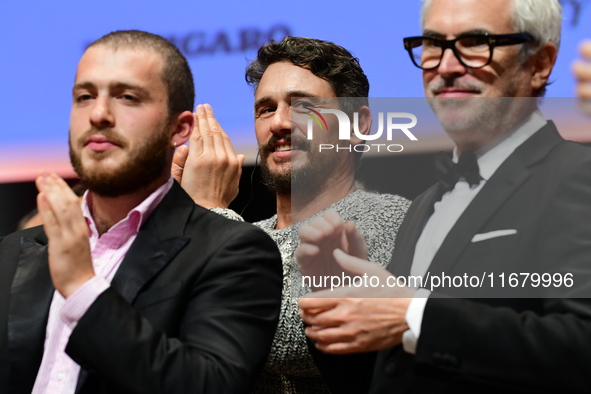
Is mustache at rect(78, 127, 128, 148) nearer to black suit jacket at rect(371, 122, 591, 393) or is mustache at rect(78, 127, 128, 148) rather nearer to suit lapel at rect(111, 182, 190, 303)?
suit lapel at rect(111, 182, 190, 303)

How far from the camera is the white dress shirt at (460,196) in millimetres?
1322

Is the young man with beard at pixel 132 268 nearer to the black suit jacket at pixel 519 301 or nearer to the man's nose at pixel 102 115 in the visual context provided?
the man's nose at pixel 102 115

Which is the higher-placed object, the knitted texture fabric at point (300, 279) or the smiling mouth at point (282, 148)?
the smiling mouth at point (282, 148)

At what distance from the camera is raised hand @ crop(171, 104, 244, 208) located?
2055mm

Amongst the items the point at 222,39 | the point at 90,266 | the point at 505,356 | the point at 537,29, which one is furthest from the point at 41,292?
the point at 222,39

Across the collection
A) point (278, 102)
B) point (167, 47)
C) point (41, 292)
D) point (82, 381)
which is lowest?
point (82, 381)

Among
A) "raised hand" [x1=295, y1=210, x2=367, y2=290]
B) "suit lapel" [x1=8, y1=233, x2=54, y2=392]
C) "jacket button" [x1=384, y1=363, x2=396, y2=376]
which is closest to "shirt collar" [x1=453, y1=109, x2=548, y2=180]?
"raised hand" [x1=295, y1=210, x2=367, y2=290]

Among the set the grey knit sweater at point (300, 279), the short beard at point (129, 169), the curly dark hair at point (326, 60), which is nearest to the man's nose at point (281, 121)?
the curly dark hair at point (326, 60)

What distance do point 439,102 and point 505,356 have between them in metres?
0.47

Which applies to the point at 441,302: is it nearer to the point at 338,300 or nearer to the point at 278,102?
the point at 338,300

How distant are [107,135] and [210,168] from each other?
635mm

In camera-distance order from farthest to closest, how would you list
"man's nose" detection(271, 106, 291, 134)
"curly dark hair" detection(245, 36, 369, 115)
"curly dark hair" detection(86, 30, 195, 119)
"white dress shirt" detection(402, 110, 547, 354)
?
"curly dark hair" detection(245, 36, 369, 115) < "man's nose" detection(271, 106, 291, 134) < "curly dark hair" detection(86, 30, 195, 119) < "white dress shirt" detection(402, 110, 547, 354)

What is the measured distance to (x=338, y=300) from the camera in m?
1.29

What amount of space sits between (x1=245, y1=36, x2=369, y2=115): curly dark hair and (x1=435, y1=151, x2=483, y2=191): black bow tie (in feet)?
2.52
